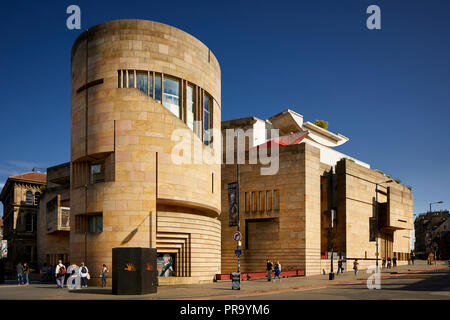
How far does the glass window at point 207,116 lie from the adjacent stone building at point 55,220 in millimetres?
17031

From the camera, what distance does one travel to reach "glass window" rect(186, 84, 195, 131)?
34.8m

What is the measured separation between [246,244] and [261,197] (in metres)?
5.17

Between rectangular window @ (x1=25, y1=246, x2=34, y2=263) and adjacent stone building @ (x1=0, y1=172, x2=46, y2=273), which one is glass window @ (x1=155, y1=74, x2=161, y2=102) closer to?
adjacent stone building @ (x1=0, y1=172, x2=46, y2=273)

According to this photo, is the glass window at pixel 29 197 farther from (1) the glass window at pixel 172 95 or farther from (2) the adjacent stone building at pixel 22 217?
(1) the glass window at pixel 172 95

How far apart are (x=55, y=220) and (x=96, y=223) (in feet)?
51.7

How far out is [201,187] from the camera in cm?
3466

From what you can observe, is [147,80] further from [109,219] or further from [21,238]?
[21,238]

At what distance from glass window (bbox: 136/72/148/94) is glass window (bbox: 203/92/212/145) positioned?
556 centimetres

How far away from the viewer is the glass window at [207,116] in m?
36.6

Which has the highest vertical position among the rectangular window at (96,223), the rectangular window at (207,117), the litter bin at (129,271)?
the rectangular window at (207,117)

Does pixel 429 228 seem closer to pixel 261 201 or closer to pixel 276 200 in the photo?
pixel 261 201

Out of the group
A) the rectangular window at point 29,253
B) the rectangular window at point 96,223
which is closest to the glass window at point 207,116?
the rectangular window at point 96,223

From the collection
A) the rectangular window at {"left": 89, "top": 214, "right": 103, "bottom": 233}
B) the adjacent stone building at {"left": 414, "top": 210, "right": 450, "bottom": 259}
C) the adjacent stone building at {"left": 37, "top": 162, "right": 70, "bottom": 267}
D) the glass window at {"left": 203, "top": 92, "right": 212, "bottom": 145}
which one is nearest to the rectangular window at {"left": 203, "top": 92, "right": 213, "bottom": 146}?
the glass window at {"left": 203, "top": 92, "right": 212, "bottom": 145}
